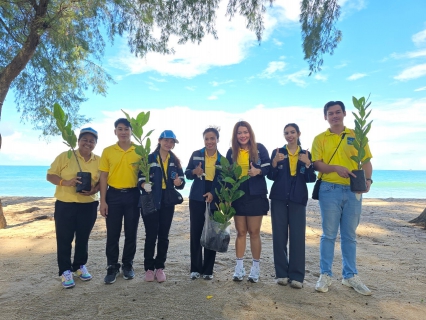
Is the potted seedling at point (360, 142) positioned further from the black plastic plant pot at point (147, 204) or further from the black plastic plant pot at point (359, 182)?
the black plastic plant pot at point (147, 204)

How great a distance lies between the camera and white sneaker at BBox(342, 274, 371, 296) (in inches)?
137

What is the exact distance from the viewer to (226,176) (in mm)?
3631

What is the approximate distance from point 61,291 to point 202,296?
1.65 metres

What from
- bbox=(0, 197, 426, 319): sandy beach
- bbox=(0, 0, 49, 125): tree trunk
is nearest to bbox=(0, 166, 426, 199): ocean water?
bbox=(0, 0, 49, 125): tree trunk

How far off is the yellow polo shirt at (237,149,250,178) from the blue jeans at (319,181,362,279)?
0.94 meters

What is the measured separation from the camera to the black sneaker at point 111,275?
372 centimetres

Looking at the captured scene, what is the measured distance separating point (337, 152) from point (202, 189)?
1.71 m

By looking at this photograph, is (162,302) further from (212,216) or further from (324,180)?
(324,180)

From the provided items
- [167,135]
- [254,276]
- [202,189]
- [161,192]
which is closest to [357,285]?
[254,276]

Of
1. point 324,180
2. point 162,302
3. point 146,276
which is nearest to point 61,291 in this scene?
point 146,276

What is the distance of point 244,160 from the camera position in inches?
150

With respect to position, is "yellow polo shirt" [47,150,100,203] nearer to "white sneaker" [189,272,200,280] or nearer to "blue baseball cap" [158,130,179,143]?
"blue baseball cap" [158,130,179,143]

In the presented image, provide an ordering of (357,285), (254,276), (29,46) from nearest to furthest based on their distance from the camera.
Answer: (357,285)
(254,276)
(29,46)

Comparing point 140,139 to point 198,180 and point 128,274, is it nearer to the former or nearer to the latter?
point 198,180
